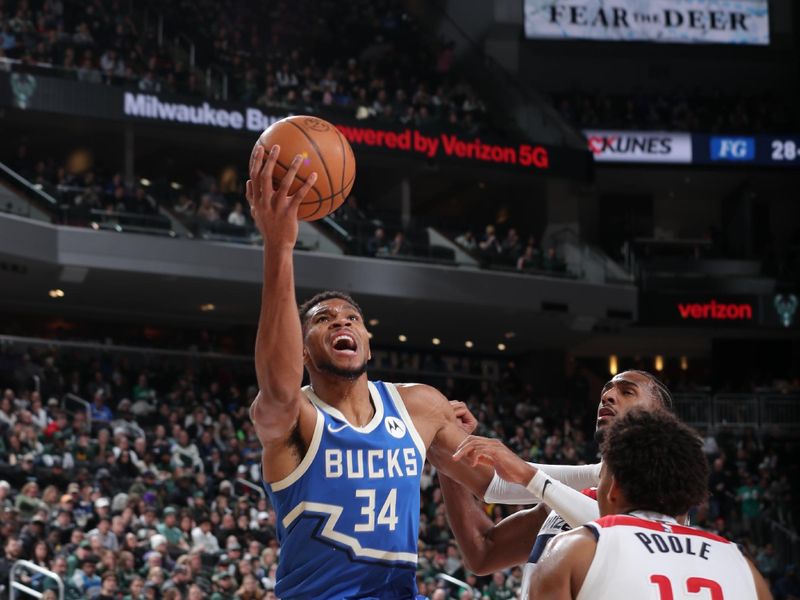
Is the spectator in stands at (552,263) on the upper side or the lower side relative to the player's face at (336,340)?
upper

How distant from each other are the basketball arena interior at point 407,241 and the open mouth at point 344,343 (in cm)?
975

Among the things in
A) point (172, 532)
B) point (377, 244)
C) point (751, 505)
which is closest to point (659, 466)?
point (172, 532)

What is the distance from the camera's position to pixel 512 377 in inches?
1238

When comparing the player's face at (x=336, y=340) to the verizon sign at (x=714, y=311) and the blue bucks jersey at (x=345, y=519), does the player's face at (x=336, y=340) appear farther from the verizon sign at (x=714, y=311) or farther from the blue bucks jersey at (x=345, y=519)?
the verizon sign at (x=714, y=311)

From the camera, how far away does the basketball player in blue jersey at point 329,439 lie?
4.68m

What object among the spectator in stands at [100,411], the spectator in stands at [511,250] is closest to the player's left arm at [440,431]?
the spectator in stands at [100,411]

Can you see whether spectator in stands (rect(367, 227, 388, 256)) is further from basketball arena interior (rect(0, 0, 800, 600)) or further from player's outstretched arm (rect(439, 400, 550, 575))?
player's outstretched arm (rect(439, 400, 550, 575))

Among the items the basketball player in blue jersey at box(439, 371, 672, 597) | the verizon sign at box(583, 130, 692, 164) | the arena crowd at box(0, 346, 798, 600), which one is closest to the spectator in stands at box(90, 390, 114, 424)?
the arena crowd at box(0, 346, 798, 600)

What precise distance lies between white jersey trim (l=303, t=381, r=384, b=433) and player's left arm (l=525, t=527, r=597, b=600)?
4.86ft

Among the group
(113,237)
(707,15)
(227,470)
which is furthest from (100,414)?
(707,15)

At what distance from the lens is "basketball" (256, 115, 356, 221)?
4891 millimetres

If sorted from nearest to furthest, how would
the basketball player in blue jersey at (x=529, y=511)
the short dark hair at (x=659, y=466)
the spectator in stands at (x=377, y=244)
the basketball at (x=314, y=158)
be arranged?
the short dark hair at (x=659, y=466), the basketball player in blue jersey at (x=529, y=511), the basketball at (x=314, y=158), the spectator in stands at (x=377, y=244)

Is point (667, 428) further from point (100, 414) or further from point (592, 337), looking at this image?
point (592, 337)

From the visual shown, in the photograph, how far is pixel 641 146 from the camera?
111 ft
